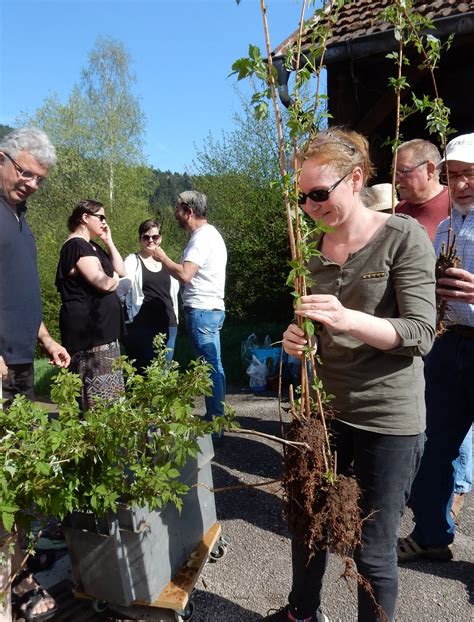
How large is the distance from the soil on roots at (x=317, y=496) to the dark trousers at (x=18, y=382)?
1.53 metres

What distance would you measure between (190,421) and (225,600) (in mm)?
1094

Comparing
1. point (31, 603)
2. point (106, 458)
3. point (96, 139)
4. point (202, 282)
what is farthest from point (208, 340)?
point (96, 139)

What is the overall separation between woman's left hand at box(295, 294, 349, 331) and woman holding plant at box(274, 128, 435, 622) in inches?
3.0

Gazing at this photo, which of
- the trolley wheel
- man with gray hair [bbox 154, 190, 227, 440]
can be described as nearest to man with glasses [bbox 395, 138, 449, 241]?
man with gray hair [bbox 154, 190, 227, 440]

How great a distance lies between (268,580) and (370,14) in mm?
5770

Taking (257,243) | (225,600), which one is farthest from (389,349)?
(257,243)

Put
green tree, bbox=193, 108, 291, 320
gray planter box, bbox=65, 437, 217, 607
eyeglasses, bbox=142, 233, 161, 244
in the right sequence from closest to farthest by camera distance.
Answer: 1. gray planter box, bbox=65, 437, 217, 607
2. eyeglasses, bbox=142, 233, 161, 244
3. green tree, bbox=193, 108, 291, 320

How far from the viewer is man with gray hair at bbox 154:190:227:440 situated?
425 cm

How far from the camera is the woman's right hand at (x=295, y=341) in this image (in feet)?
5.42

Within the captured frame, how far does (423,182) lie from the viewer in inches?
115

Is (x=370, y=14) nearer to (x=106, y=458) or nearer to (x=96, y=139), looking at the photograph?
(x=106, y=458)

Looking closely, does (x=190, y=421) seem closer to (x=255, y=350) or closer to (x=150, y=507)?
(x=150, y=507)

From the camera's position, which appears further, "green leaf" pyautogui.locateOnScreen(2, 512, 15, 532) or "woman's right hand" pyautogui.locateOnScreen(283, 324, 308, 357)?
"woman's right hand" pyautogui.locateOnScreen(283, 324, 308, 357)

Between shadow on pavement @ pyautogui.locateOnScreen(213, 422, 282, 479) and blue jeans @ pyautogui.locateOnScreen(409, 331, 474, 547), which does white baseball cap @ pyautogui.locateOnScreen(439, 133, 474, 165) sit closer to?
blue jeans @ pyautogui.locateOnScreen(409, 331, 474, 547)
